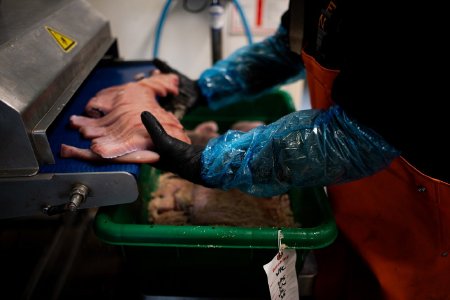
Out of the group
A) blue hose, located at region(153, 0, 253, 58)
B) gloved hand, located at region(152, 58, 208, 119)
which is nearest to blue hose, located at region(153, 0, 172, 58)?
blue hose, located at region(153, 0, 253, 58)

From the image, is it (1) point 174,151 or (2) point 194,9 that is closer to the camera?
(1) point 174,151

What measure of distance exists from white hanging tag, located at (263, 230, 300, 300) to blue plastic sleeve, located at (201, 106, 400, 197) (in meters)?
0.13

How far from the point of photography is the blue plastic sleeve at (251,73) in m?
1.22

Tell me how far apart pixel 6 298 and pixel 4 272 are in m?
0.13

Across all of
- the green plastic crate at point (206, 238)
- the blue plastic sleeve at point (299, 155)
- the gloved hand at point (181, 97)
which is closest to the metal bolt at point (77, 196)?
the green plastic crate at point (206, 238)

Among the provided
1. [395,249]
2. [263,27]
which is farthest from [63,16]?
[395,249]

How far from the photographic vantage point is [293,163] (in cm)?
72

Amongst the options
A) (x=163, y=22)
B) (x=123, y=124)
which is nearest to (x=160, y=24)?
(x=163, y=22)

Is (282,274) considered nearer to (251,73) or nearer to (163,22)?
(251,73)

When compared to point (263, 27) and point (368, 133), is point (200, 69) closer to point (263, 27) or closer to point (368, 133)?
point (263, 27)

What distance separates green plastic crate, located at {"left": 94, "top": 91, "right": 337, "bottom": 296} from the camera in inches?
29.5

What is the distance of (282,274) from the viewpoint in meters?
0.79

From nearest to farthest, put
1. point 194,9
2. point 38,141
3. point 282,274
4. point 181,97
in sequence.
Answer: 1. point 38,141
2. point 282,274
3. point 181,97
4. point 194,9

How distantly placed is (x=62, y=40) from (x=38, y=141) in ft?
1.16
